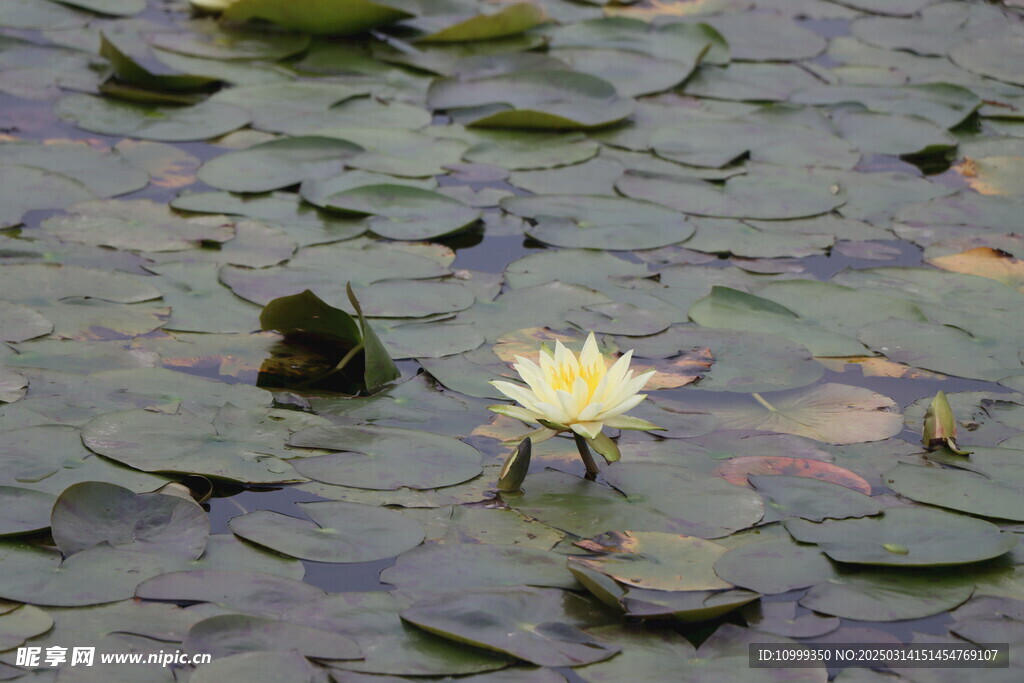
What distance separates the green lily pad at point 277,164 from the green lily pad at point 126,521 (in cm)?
153

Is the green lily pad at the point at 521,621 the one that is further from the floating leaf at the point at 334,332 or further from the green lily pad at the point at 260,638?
the floating leaf at the point at 334,332

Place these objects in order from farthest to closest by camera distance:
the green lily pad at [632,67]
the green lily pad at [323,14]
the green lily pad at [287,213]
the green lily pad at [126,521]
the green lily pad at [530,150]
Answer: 1. the green lily pad at [323,14]
2. the green lily pad at [632,67]
3. the green lily pad at [530,150]
4. the green lily pad at [287,213]
5. the green lily pad at [126,521]

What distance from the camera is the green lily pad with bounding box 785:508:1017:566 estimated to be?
183 centimetres

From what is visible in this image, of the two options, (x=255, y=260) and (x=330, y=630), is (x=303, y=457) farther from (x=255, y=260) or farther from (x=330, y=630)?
(x=255, y=260)

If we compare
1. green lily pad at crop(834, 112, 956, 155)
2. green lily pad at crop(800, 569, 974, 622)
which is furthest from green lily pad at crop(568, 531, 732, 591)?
green lily pad at crop(834, 112, 956, 155)

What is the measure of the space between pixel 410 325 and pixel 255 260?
534 mm

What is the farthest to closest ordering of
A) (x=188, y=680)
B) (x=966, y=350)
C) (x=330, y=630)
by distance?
(x=966, y=350) → (x=330, y=630) → (x=188, y=680)

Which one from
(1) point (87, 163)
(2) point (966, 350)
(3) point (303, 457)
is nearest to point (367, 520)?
(3) point (303, 457)

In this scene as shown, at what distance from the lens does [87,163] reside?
10.9ft

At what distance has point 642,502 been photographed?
2.01 meters

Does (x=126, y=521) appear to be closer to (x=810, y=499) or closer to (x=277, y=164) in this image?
(x=810, y=499)

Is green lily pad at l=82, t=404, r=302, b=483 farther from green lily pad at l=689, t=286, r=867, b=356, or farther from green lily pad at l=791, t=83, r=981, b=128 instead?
green lily pad at l=791, t=83, r=981, b=128

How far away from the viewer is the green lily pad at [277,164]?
10.8 feet

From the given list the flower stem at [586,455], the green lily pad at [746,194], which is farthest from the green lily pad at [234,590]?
the green lily pad at [746,194]
